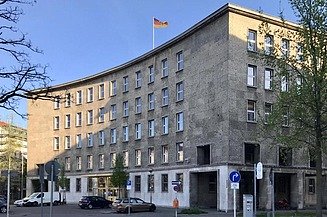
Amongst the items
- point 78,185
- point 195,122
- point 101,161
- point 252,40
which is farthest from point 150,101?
point 78,185

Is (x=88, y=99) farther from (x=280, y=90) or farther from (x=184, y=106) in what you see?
(x=280, y=90)

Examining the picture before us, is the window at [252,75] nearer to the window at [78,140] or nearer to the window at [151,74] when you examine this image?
the window at [151,74]

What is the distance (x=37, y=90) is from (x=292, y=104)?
13676 millimetres

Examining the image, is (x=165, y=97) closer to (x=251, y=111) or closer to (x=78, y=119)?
(x=251, y=111)

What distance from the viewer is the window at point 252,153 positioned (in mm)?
46125

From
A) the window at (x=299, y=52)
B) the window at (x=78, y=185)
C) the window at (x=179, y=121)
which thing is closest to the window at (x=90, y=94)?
the window at (x=78, y=185)

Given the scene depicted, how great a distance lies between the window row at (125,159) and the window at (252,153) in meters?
7.79

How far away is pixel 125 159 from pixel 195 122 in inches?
659

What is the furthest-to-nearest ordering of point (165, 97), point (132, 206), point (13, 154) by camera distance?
point (13, 154) → point (165, 97) → point (132, 206)

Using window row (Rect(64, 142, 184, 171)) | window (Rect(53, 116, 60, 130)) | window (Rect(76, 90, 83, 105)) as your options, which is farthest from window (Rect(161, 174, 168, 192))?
window (Rect(53, 116, 60, 130))

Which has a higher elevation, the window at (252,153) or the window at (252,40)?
the window at (252,40)

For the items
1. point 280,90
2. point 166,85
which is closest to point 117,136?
point 166,85

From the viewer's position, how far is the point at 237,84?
4556cm

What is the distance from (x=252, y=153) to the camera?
46656 mm
